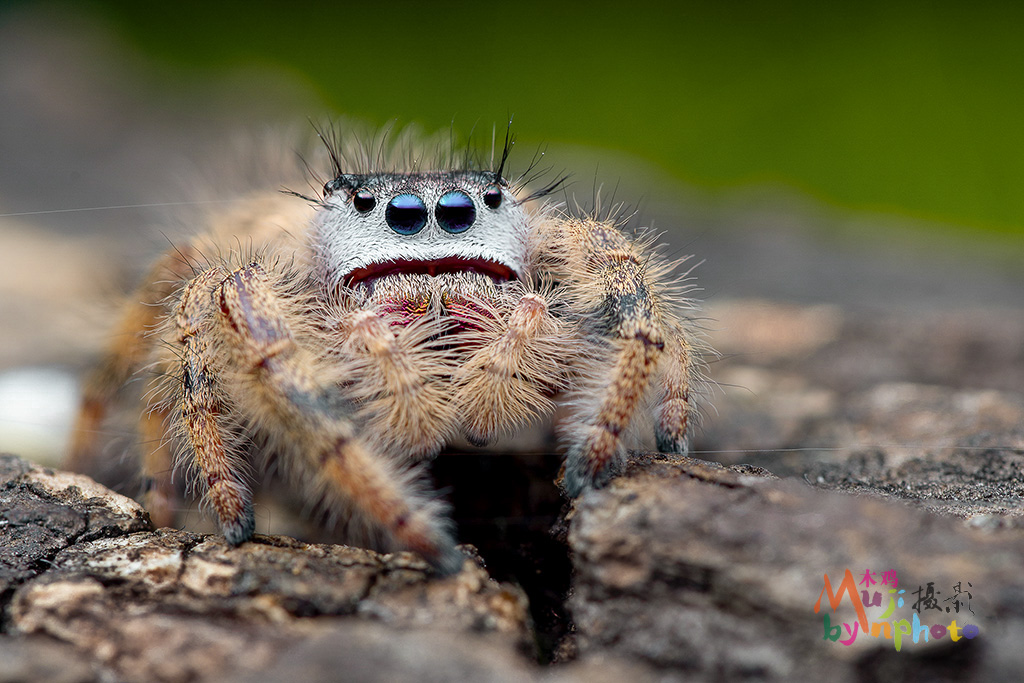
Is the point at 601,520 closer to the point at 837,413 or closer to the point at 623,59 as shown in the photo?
A: the point at 837,413

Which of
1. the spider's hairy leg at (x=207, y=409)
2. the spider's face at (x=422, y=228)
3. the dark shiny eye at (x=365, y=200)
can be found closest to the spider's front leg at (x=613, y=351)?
the spider's face at (x=422, y=228)

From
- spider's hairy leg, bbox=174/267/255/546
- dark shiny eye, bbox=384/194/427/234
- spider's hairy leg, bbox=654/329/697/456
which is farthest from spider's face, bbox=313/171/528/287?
spider's hairy leg, bbox=654/329/697/456

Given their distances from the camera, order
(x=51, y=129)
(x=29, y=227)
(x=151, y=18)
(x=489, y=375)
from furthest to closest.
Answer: (x=51, y=129)
(x=151, y=18)
(x=29, y=227)
(x=489, y=375)

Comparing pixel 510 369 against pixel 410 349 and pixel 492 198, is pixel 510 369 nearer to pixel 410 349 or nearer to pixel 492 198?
pixel 410 349

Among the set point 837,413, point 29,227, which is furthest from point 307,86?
point 837,413

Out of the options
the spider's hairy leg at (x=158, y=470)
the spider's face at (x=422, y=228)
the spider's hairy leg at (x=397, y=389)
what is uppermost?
the spider's face at (x=422, y=228)

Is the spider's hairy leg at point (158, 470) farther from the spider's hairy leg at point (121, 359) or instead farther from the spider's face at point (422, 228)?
the spider's face at point (422, 228)
